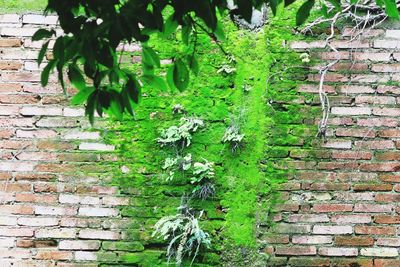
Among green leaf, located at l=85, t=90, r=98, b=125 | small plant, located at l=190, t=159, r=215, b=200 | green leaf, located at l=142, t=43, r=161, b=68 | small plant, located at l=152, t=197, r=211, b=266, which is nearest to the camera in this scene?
green leaf, located at l=85, t=90, r=98, b=125

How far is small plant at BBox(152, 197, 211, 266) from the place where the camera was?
2973mm

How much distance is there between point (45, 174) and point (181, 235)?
2.71ft

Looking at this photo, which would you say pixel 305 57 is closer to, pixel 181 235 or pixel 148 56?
pixel 181 235

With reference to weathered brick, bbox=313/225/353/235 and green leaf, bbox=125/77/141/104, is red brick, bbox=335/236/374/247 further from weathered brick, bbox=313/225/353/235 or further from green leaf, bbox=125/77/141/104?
green leaf, bbox=125/77/141/104

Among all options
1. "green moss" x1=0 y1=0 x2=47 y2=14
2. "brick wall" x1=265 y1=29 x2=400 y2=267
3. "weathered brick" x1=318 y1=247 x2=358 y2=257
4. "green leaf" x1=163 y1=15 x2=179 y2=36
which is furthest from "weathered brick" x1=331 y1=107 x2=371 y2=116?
"green moss" x1=0 y1=0 x2=47 y2=14

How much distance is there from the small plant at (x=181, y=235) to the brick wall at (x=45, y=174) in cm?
22

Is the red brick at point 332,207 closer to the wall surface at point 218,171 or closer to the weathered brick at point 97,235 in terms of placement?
the wall surface at point 218,171

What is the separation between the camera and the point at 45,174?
10.2 feet

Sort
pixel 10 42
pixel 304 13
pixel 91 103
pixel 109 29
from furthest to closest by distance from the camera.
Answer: pixel 10 42, pixel 304 13, pixel 91 103, pixel 109 29

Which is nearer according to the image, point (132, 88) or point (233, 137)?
point (132, 88)

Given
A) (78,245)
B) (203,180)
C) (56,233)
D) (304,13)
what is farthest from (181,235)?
(304,13)

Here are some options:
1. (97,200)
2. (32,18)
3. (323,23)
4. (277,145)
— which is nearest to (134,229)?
(97,200)

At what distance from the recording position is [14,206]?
308cm

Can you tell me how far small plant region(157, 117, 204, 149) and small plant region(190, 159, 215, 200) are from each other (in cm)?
15
